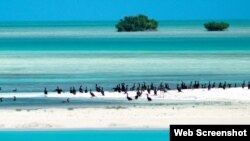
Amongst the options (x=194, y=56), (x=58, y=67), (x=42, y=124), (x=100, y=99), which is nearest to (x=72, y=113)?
(x=42, y=124)

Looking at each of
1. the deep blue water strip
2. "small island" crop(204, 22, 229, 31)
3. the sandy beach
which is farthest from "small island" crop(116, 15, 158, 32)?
the deep blue water strip

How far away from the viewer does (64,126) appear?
23.3m

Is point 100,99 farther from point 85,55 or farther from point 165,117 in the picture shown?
point 85,55

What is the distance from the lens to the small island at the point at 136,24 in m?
135

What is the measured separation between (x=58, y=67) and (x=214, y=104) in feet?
69.8

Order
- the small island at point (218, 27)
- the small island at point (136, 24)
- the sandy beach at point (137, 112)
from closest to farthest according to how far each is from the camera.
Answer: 1. the sandy beach at point (137, 112)
2. the small island at point (136, 24)
3. the small island at point (218, 27)

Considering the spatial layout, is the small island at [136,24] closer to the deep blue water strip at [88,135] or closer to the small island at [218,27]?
the small island at [218,27]

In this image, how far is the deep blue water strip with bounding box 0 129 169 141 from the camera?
21.6 m

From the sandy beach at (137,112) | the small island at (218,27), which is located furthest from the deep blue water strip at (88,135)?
the small island at (218,27)

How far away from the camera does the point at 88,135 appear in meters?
22.0

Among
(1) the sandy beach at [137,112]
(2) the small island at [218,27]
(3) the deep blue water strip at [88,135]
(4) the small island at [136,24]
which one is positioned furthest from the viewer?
(2) the small island at [218,27]

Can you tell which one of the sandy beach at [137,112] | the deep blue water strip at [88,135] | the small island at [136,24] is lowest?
the deep blue water strip at [88,135]

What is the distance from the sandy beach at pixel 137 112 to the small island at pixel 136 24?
340 feet

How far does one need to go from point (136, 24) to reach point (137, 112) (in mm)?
112322
